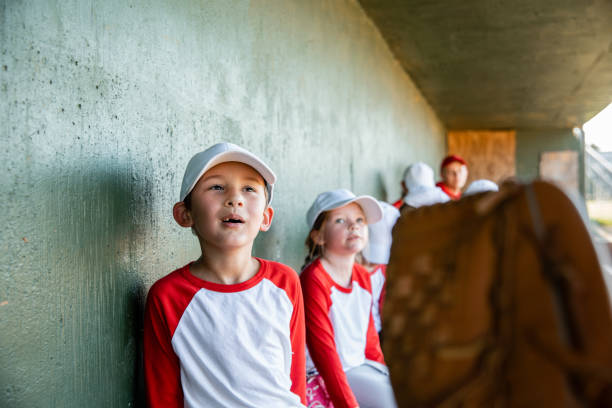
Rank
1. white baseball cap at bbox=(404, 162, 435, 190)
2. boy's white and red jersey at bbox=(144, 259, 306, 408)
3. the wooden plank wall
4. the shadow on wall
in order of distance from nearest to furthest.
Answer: the shadow on wall < boy's white and red jersey at bbox=(144, 259, 306, 408) < white baseball cap at bbox=(404, 162, 435, 190) < the wooden plank wall


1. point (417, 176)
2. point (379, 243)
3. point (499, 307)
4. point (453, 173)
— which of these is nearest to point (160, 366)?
point (499, 307)

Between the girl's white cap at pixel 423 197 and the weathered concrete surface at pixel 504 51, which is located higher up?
the weathered concrete surface at pixel 504 51

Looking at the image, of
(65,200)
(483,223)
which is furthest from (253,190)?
(483,223)

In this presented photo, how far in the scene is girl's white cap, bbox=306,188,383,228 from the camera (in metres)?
2.55

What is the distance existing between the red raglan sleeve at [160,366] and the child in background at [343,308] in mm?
779

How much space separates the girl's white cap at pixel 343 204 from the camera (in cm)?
255

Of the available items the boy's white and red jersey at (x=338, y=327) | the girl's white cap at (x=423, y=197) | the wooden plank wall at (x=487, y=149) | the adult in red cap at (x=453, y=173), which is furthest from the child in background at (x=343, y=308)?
the wooden plank wall at (x=487, y=149)

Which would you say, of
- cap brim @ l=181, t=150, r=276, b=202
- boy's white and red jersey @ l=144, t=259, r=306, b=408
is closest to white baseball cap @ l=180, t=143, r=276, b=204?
cap brim @ l=181, t=150, r=276, b=202

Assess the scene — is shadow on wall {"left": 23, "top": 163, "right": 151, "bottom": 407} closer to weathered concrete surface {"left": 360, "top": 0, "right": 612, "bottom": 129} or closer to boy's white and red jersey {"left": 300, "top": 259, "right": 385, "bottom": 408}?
boy's white and red jersey {"left": 300, "top": 259, "right": 385, "bottom": 408}

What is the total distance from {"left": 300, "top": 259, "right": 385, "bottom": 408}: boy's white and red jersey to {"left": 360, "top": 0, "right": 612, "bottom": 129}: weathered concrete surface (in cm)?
364

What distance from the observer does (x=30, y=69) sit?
1.20m

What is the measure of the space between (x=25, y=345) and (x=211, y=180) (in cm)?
69

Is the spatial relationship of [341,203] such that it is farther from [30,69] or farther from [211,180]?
[30,69]

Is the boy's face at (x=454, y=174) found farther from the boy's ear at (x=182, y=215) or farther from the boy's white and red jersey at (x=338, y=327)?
the boy's ear at (x=182, y=215)
